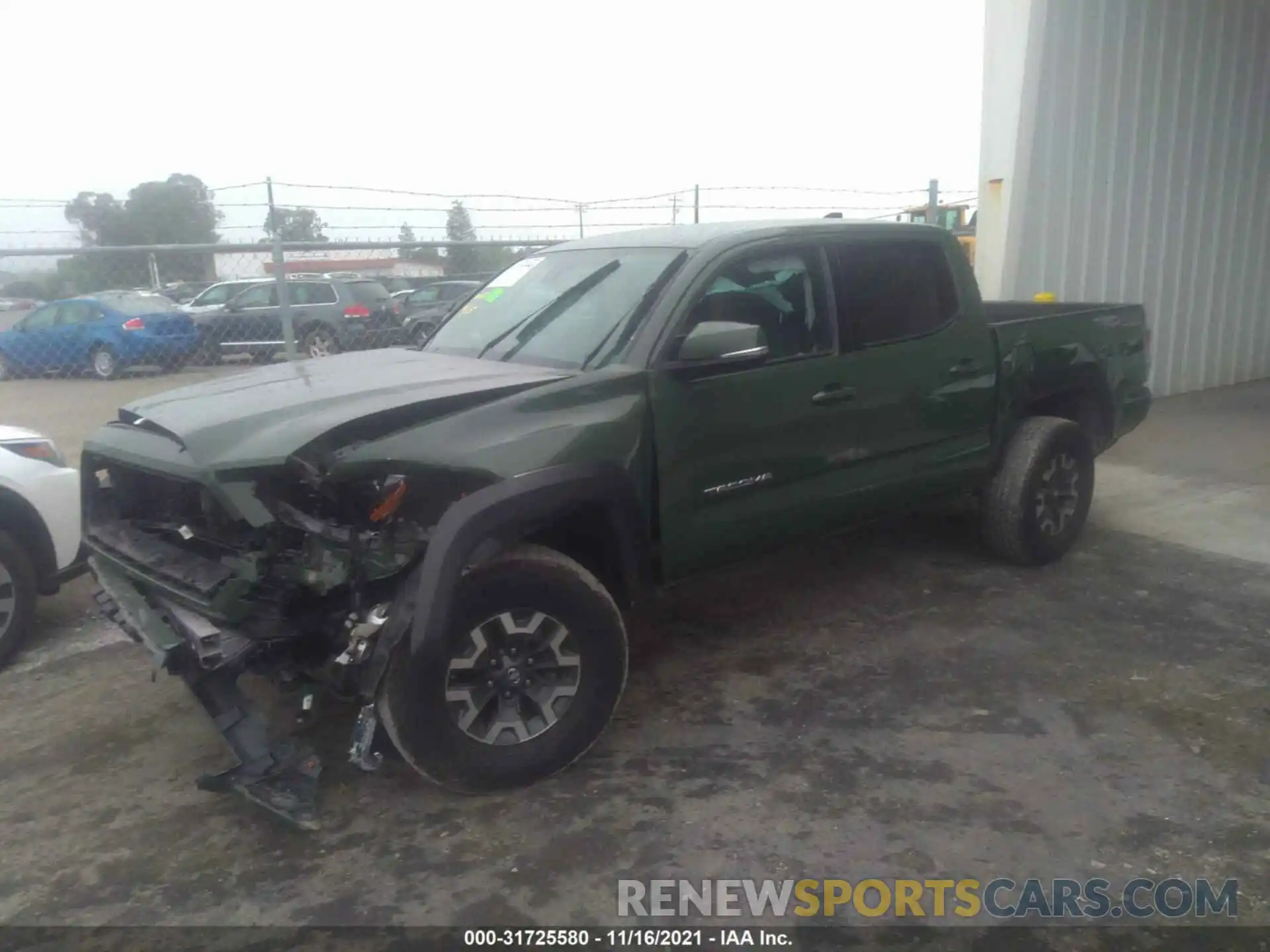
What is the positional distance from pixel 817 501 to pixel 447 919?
2.31 m

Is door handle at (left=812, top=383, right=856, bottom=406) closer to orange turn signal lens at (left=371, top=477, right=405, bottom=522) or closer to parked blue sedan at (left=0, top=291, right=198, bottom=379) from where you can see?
orange turn signal lens at (left=371, top=477, right=405, bottom=522)

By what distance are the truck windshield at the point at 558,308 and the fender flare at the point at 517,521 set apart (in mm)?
586

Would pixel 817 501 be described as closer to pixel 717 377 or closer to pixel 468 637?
pixel 717 377

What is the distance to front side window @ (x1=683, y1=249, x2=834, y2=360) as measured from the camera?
4113 mm

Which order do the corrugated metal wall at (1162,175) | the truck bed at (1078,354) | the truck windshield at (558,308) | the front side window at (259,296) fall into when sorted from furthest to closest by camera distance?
the front side window at (259,296), the corrugated metal wall at (1162,175), the truck bed at (1078,354), the truck windshield at (558,308)

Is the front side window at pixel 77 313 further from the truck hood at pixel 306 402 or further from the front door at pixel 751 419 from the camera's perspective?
the front door at pixel 751 419

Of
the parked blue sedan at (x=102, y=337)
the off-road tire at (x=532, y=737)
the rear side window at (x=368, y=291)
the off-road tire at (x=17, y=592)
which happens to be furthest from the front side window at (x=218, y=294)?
the off-road tire at (x=532, y=737)

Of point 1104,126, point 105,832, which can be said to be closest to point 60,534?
point 105,832

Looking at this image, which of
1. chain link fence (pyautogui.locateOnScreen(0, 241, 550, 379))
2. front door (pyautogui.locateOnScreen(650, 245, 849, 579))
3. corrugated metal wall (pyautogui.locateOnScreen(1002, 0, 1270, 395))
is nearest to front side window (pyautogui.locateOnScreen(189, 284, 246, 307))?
chain link fence (pyautogui.locateOnScreen(0, 241, 550, 379))

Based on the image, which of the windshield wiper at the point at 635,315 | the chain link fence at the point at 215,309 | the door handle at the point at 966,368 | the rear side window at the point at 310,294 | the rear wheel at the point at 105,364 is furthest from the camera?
the rear side window at the point at 310,294

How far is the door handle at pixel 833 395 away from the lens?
4254mm

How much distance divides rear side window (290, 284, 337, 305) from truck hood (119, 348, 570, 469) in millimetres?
7235

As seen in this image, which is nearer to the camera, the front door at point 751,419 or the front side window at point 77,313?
the front door at point 751,419

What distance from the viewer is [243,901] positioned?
9.53 ft
